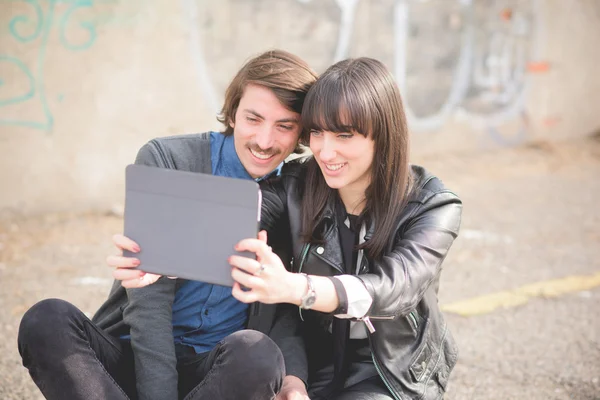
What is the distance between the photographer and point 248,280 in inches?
79.3

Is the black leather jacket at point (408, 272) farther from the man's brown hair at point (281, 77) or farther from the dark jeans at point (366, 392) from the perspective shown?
the man's brown hair at point (281, 77)

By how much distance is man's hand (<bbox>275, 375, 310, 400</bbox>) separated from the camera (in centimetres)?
238

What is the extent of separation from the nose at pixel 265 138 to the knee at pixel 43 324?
930mm

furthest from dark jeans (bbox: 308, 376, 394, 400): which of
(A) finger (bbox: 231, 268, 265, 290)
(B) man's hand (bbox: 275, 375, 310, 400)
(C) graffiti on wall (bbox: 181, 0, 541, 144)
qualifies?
(C) graffiti on wall (bbox: 181, 0, 541, 144)

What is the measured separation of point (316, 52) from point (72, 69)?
2529mm

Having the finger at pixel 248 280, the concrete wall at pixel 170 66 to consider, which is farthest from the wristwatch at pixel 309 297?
the concrete wall at pixel 170 66

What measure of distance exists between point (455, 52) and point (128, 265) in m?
6.96

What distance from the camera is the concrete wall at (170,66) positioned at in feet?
17.9

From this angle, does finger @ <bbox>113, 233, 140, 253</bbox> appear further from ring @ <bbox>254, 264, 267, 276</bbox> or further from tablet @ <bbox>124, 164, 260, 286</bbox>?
ring @ <bbox>254, 264, 267, 276</bbox>

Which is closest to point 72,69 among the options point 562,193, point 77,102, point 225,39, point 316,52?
point 77,102

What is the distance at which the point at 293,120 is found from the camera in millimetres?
2725

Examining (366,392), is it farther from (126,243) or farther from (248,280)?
(126,243)

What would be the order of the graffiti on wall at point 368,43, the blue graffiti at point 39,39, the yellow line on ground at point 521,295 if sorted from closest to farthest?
the yellow line on ground at point 521,295
the blue graffiti at point 39,39
the graffiti on wall at point 368,43

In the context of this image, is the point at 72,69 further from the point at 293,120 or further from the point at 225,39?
the point at 293,120
